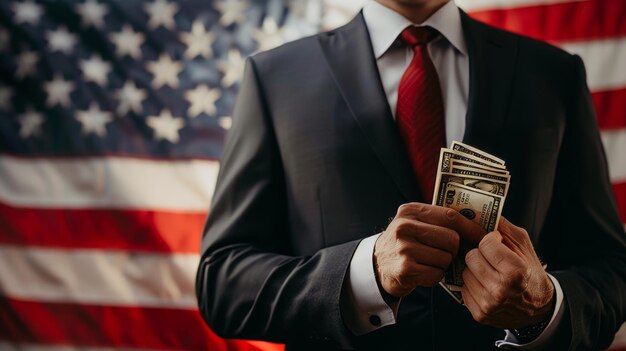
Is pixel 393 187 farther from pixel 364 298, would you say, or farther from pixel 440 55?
pixel 440 55

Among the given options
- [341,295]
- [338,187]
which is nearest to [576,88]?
[338,187]

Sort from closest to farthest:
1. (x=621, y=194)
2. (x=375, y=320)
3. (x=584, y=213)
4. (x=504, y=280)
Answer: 1. (x=504, y=280)
2. (x=375, y=320)
3. (x=584, y=213)
4. (x=621, y=194)

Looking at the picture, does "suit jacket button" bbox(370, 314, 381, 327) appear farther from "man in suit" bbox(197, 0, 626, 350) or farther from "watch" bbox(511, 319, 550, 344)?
"watch" bbox(511, 319, 550, 344)

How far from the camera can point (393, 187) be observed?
1337mm

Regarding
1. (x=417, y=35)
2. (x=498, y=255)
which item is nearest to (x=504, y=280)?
(x=498, y=255)

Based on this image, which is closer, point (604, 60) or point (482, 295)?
point (482, 295)

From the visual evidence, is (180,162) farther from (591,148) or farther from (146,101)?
(591,148)

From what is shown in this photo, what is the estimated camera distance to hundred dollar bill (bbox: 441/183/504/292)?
117cm

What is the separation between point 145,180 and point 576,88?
1295 millimetres

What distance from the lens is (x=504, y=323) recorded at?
46.6 inches

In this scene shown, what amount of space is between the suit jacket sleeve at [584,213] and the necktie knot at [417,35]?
1.03ft

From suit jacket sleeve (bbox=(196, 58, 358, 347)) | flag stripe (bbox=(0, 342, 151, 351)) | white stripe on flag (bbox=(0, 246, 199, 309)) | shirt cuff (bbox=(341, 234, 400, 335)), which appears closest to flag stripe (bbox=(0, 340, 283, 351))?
flag stripe (bbox=(0, 342, 151, 351))

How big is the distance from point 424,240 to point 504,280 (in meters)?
0.13

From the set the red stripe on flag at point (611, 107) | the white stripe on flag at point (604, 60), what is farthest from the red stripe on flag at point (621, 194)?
the white stripe on flag at point (604, 60)
